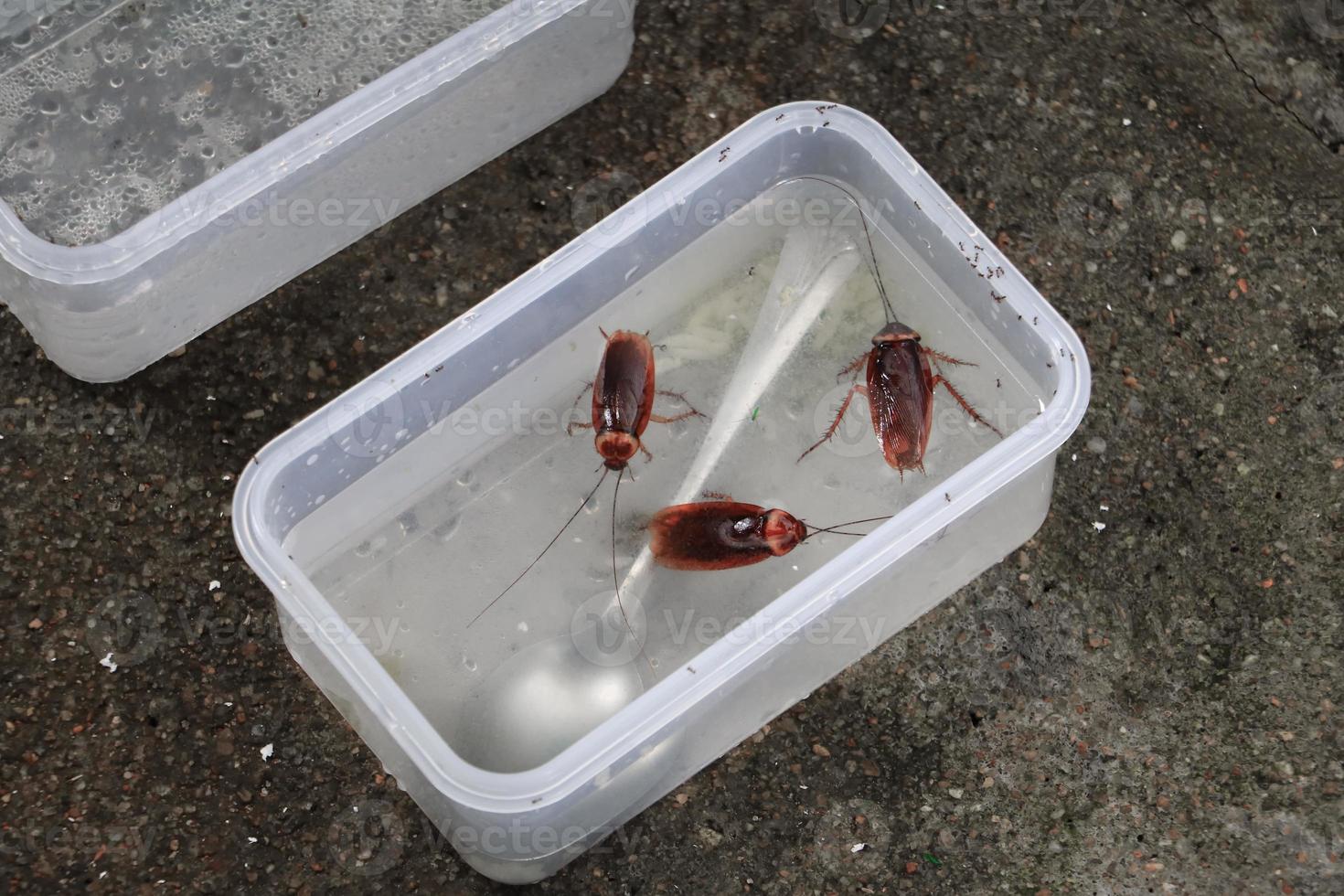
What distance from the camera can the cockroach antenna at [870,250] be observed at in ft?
8.87

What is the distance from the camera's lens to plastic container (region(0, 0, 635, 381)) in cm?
249

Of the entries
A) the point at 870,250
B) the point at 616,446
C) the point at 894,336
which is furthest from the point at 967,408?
the point at 616,446

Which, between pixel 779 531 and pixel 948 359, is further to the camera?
pixel 948 359

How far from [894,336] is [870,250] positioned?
282 mm

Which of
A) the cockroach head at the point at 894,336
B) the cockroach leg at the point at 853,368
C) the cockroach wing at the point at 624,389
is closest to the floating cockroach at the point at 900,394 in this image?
the cockroach head at the point at 894,336

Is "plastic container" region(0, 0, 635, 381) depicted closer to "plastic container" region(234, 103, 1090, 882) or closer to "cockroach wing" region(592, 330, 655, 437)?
"plastic container" region(234, 103, 1090, 882)

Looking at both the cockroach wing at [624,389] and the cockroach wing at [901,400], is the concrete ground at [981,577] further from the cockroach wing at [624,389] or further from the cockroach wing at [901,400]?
the cockroach wing at [624,389]

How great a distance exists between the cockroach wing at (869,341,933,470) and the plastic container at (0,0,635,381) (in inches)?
32.5

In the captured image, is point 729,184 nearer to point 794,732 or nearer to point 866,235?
point 866,235

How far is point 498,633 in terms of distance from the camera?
2.50 m

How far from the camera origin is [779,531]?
2.42 metres

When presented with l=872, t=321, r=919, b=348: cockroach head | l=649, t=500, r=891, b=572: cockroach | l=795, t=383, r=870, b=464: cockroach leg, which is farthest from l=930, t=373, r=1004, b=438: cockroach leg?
l=649, t=500, r=891, b=572: cockroach

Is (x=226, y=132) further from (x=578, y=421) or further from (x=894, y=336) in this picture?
(x=894, y=336)

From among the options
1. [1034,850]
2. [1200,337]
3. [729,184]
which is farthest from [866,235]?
[1034,850]
